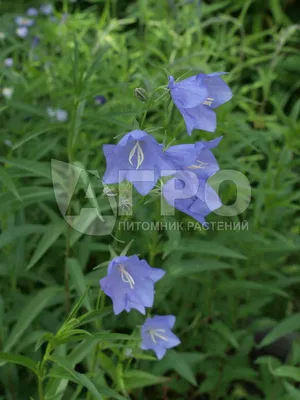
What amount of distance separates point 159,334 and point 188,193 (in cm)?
74

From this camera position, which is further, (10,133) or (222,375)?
(10,133)

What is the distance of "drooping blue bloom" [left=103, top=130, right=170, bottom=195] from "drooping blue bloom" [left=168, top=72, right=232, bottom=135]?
10 centimetres

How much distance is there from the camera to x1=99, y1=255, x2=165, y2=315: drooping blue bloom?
60.7 inches

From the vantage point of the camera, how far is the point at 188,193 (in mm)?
1407

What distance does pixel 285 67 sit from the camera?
4387 mm

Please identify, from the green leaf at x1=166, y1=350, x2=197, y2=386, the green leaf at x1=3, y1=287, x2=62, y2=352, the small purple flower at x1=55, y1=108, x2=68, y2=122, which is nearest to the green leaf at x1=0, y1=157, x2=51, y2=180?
the green leaf at x1=3, y1=287, x2=62, y2=352

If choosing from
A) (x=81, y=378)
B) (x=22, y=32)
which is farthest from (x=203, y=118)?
(x=22, y=32)

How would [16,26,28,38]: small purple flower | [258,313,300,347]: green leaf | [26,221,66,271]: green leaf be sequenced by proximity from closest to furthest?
1. [26,221,66,271]: green leaf
2. [258,313,300,347]: green leaf
3. [16,26,28,38]: small purple flower

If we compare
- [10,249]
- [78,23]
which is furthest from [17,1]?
[10,249]

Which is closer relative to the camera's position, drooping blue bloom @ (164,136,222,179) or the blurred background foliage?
drooping blue bloom @ (164,136,222,179)

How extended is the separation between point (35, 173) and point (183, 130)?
0.57 metres

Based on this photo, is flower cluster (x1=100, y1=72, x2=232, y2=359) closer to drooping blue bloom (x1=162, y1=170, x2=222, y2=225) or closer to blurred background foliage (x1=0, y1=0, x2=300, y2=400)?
drooping blue bloom (x1=162, y1=170, x2=222, y2=225)

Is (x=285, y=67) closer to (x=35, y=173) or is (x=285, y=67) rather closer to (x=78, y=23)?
(x=78, y=23)

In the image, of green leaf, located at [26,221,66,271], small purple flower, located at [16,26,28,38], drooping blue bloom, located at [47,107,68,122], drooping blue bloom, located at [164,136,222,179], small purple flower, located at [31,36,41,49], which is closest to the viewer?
drooping blue bloom, located at [164,136,222,179]
